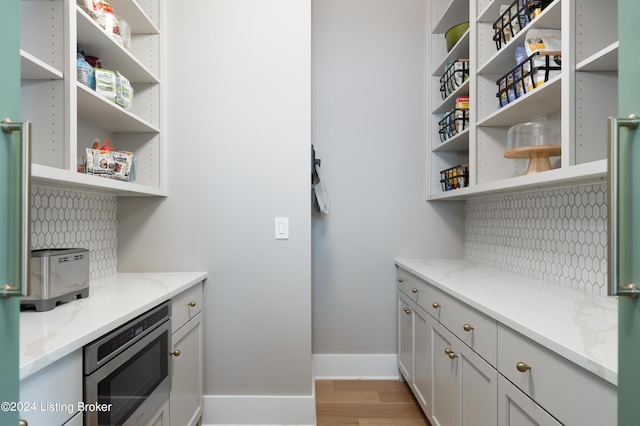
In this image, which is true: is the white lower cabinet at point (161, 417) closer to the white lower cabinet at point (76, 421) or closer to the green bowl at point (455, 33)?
the white lower cabinet at point (76, 421)

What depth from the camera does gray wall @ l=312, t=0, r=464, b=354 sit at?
2592 mm

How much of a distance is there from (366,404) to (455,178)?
5.07 feet

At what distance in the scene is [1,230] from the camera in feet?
2.01

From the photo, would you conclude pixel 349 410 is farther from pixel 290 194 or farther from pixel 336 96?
pixel 336 96

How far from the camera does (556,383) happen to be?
87 centimetres

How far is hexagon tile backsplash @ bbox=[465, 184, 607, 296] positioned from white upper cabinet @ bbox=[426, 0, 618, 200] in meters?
0.14

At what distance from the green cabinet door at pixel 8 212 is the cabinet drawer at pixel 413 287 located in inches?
64.7

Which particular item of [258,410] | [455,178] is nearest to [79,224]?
[258,410]

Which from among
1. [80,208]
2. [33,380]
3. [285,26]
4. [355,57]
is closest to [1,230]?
[33,380]

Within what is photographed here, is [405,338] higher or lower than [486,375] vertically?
lower

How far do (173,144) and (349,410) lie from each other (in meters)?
1.92

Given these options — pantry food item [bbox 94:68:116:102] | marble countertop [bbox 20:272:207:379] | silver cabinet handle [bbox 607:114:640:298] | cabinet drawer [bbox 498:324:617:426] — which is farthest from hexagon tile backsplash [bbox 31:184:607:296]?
silver cabinet handle [bbox 607:114:640:298]

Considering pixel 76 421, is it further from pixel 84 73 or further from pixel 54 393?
pixel 84 73

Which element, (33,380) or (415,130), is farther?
(415,130)
